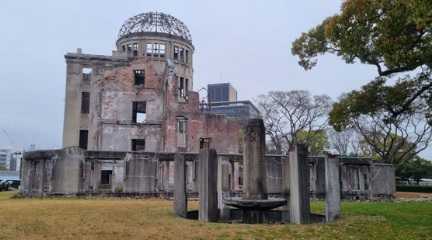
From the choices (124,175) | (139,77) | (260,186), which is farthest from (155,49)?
(260,186)

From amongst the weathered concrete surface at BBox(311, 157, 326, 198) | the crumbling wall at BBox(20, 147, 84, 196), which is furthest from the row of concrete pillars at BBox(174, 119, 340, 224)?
the crumbling wall at BBox(20, 147, 84, 196)

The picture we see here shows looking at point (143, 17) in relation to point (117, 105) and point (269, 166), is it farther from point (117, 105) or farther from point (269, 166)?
point (269, 166)

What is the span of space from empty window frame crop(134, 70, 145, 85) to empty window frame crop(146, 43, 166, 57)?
7.48 meters

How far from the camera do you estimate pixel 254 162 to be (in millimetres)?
11461

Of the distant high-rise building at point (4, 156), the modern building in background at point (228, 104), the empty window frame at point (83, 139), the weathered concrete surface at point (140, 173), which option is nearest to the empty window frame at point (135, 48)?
the modern building in background at point (228, 104)

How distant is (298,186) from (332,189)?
4.89 ft

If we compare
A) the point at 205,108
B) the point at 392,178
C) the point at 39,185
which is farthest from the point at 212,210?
the point at 205,108

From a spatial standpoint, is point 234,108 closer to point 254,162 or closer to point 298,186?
point 254,162

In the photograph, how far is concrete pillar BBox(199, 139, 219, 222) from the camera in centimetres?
1107

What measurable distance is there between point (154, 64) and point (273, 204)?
1161 inches

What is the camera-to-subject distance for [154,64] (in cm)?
3838

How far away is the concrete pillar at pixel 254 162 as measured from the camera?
37.1 ft

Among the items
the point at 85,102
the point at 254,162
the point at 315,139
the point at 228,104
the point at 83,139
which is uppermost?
the point at 228,104

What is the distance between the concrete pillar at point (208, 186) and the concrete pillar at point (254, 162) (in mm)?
902
